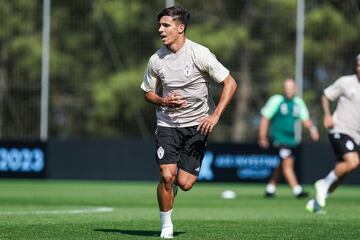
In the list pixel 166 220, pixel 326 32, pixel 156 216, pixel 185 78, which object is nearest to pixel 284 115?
pixel 156 216

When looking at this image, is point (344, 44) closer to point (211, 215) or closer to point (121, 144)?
point (121, 144)

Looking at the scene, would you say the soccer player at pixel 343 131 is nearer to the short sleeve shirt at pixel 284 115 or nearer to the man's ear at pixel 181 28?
the man's ear at pixel 181 28

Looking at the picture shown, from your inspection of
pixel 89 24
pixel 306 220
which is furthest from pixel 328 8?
pixel 306 220

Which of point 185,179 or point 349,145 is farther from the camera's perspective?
point 349,145

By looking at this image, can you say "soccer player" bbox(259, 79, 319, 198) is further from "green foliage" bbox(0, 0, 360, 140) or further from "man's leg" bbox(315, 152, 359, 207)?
"green foliage" bbox(0, 0, 360, 140)

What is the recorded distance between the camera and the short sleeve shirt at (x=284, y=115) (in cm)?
2095

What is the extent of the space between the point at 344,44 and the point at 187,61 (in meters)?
18.3

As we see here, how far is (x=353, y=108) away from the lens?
15.2m

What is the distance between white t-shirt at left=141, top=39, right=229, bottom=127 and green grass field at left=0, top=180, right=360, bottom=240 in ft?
4.00

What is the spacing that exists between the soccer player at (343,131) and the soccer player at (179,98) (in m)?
4.47

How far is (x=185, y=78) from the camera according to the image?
10680mm

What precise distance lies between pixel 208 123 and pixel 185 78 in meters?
0.56

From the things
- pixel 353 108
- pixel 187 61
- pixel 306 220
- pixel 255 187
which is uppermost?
pixel 187 61

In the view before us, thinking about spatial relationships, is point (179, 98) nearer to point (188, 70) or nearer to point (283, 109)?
point (188, 70)
